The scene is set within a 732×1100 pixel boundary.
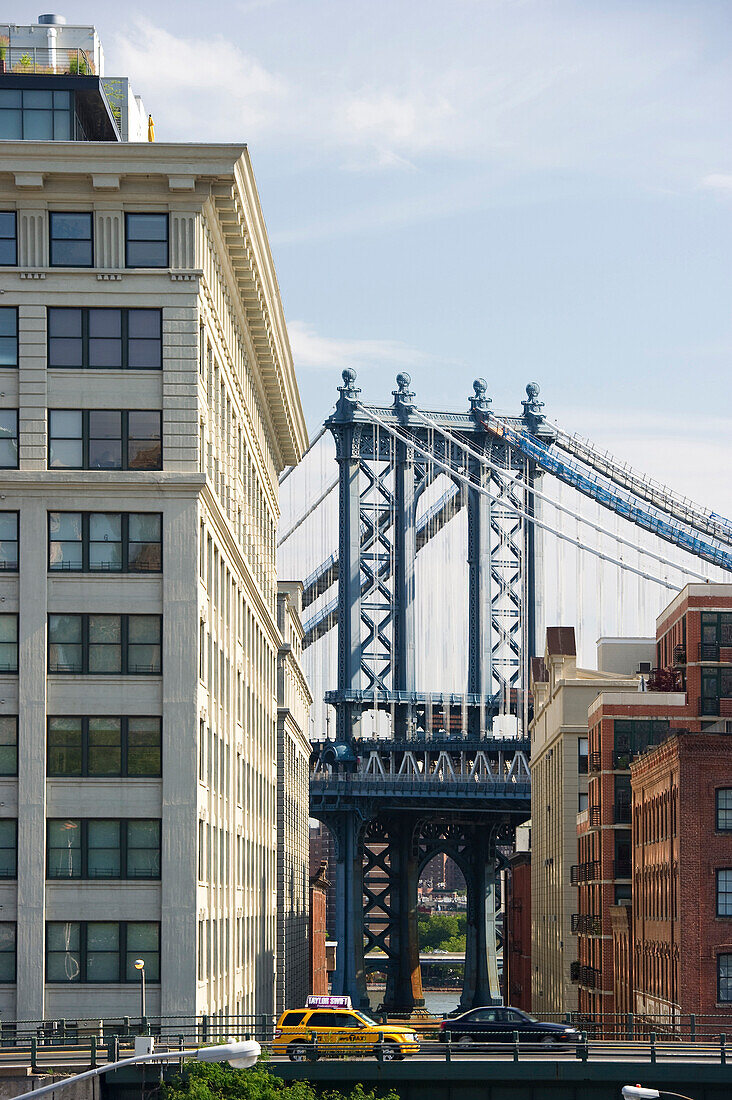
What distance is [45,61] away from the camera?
63719mm

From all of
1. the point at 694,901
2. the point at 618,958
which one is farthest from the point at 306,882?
the point at 694,901

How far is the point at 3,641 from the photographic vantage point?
182 ft

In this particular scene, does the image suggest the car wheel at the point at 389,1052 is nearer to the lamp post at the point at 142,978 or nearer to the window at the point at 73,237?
the lamp post at the point at 142,978

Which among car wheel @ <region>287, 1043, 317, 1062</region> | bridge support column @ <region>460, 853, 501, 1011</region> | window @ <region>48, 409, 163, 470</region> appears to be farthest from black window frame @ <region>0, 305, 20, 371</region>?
bridge support column @ <region>460, 853, 501, 1011</region>

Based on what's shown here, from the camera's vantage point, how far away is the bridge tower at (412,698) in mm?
165375

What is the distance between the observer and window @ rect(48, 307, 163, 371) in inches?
2248

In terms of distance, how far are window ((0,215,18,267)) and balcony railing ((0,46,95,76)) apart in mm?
7385

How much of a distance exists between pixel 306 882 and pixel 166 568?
107 meters

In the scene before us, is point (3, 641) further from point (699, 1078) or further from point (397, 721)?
point (397, 721)

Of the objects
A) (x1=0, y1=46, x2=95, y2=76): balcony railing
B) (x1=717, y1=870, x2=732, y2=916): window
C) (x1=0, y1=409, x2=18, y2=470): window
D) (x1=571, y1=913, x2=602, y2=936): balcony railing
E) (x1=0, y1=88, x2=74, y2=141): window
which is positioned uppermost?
(x1=0, y1=46, x2=95, y2=76): balcony railing

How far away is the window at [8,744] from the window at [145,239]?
1425cm

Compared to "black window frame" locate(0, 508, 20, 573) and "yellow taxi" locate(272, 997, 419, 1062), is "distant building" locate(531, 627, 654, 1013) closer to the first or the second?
"yellow taxi" locate(272, 997, 419, 1062)

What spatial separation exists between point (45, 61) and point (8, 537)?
17.9m

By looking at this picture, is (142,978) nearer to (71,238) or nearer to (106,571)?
(106,571)
